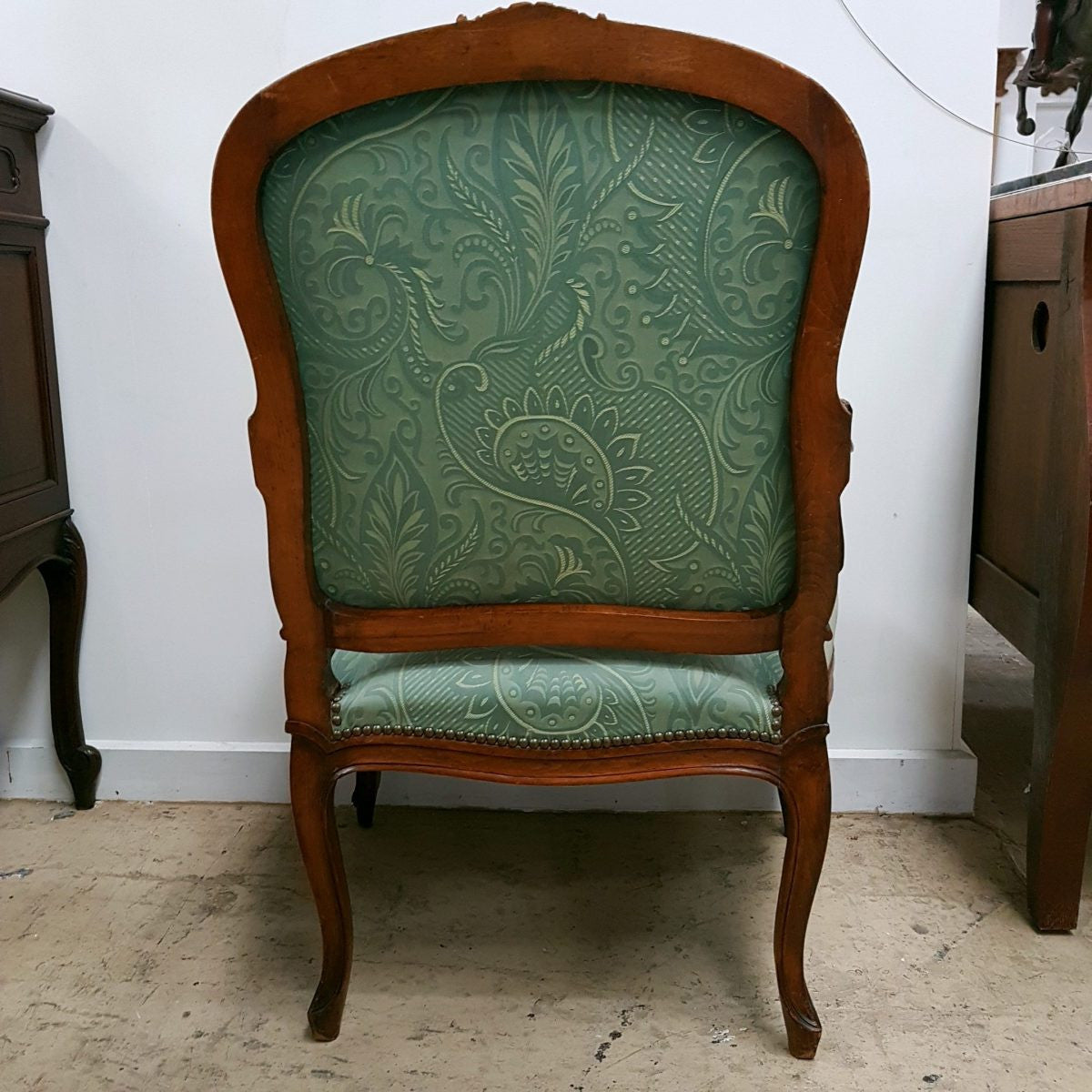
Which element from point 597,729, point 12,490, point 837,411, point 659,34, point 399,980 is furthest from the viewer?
point 12,490

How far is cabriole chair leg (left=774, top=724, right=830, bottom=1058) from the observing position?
3.68 ft

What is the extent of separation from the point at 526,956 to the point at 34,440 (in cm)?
102

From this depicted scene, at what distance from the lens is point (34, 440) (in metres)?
1.62

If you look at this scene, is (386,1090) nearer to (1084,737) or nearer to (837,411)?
(837,411)

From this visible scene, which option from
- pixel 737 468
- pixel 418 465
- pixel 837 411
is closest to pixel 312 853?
pixel 418 465

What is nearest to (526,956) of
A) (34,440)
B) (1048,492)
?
(1048,492)

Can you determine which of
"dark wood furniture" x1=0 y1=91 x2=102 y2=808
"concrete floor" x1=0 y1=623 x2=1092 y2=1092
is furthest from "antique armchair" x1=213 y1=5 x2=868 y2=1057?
"dark wood furniture" x1=0 y1=91 x2=102 y2=808

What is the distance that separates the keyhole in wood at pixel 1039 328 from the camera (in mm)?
1440

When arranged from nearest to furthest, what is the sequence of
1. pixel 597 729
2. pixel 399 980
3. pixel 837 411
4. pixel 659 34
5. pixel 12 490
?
pixel 659 34, pixel 837 411, pixel 597 729, pixel 399 980, pixel 12 490

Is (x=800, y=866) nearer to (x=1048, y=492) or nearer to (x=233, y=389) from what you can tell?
(x=1048, y=492)

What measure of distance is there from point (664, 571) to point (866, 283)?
76 centimetres

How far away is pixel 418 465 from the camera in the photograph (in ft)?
3.43

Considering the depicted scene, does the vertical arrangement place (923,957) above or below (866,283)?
below

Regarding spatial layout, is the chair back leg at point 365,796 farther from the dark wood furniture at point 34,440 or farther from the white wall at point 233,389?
the dark wood furniture at point 34,440
